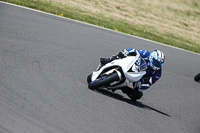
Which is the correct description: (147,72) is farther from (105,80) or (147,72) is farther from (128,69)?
(105,80)

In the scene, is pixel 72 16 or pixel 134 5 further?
pixel 134 5

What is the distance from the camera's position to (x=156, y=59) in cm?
768

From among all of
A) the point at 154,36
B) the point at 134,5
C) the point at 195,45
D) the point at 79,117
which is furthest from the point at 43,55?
the point at 134,5

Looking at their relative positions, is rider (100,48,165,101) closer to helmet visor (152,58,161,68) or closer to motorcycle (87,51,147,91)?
helmet visor (152,58,161,68)

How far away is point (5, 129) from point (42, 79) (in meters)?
2.74

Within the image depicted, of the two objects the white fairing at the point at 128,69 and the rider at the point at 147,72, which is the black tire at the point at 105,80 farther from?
the rider at the point at 147,72

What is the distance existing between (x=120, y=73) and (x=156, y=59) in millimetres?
823

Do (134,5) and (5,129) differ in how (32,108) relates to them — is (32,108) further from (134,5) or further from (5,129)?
(134,5)

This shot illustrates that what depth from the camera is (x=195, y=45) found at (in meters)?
19.0

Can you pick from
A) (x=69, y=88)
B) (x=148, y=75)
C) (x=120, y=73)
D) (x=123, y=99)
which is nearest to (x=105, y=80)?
(x=120, y=73)

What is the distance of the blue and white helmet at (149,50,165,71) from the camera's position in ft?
25.2

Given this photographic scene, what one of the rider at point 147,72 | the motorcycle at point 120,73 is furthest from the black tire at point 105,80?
the rider at point 147,72

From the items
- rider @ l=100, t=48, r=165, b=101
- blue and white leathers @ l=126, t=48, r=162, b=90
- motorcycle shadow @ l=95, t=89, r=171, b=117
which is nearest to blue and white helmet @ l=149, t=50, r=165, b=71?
rider @ l=100, t=48, r=165, b=101

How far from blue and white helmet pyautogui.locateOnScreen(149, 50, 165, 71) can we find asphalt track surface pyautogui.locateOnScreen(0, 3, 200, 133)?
97cm
